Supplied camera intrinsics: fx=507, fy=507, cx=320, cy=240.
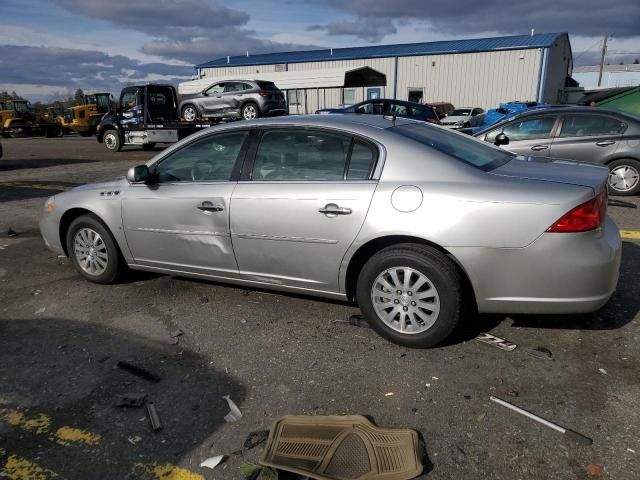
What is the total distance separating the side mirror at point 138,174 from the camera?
423cm

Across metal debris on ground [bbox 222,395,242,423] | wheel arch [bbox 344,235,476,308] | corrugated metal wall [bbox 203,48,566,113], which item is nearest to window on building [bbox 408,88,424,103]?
corrugated metal wall [bbox 203,48,566,113]

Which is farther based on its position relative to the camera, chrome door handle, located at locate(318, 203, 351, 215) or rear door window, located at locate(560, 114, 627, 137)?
rear door window, located at locate(560, 114, 627, 137)

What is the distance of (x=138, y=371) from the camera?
324 cm

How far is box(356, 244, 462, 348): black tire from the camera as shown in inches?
126

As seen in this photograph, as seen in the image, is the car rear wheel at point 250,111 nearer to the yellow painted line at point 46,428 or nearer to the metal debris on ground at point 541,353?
the metal debris on ground at point 541,353

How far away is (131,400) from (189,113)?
18343 millimetres

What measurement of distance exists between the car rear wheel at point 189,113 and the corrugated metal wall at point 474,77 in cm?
2294

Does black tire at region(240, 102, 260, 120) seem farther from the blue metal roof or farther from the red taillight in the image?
the blue metal roof

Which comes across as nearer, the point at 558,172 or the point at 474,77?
the point at 558,172

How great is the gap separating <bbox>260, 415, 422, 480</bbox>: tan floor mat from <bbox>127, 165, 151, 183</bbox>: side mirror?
2497 millimetres

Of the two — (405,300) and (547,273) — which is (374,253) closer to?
(405,300)

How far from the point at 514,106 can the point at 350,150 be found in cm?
2320

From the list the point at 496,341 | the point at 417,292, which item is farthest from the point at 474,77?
the point at 417,292

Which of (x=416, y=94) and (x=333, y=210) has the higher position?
(x=416, y=94)
